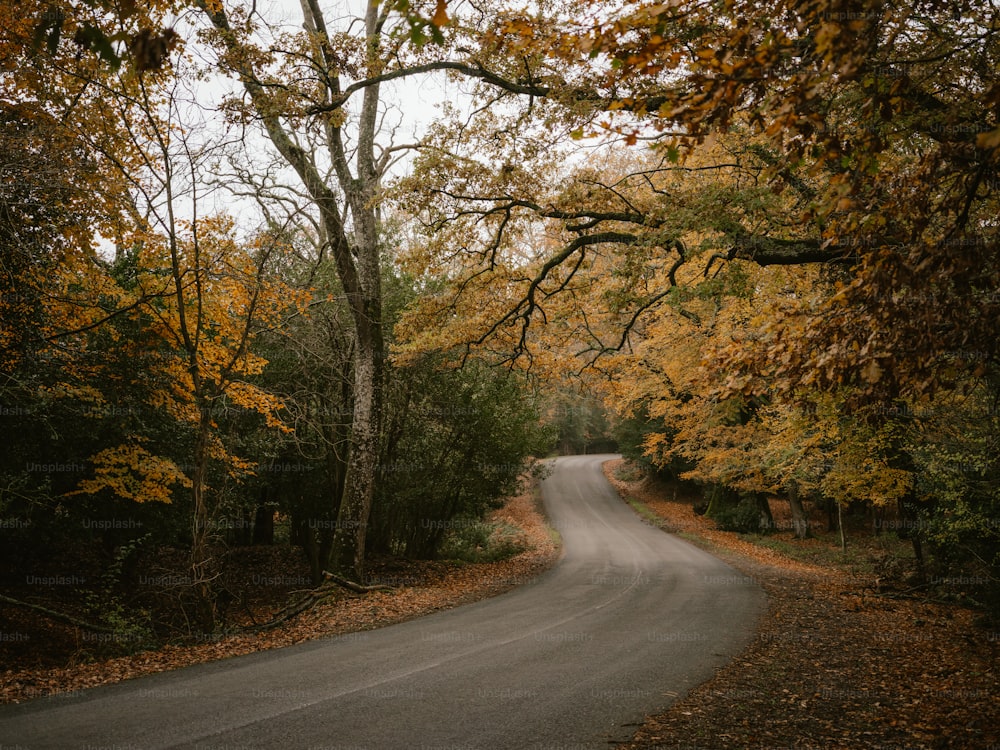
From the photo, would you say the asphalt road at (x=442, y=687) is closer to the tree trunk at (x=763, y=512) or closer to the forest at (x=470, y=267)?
the forest at (x=470, y=267)

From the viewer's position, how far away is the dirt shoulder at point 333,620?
739 centimetres

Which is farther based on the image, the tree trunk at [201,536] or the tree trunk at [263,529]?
the tree trunk at [263,529]

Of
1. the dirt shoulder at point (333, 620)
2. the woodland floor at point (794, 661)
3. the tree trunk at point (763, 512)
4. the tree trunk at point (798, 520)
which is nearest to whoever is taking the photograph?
the woodland floor at point (794, 661)

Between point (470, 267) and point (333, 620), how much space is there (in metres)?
7.17

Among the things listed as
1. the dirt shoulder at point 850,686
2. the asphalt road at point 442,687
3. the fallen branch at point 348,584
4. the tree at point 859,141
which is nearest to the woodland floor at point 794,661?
the dirt shoulder at point 850,686

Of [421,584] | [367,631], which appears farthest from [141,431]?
[421,584]

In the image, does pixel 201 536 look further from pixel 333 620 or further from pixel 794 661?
pixel 794 661

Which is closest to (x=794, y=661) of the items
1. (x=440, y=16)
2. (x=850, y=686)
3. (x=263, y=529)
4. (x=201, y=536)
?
(x=850, y=686)

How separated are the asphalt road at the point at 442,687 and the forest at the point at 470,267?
3497 mm

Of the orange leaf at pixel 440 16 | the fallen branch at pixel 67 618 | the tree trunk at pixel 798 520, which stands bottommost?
the tree trunk at pixel 798 520

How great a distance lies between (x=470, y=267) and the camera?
1160cm

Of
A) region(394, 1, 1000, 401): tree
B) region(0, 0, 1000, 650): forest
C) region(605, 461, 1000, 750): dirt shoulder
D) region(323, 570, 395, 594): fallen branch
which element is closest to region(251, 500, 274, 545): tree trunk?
region(0, 0, 1000, 650): forest

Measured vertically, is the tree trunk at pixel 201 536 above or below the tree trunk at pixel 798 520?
above

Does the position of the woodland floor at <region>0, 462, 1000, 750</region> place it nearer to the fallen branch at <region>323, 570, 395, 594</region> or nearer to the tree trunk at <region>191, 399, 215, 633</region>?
the fallen branch at <region>323, 570, 395, 594</region>
